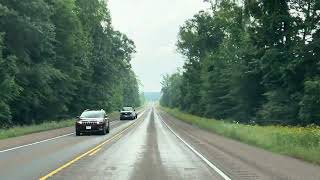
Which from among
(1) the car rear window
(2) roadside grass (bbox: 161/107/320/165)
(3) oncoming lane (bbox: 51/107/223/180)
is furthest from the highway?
(1) the car rear window

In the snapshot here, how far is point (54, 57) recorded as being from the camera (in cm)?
6328

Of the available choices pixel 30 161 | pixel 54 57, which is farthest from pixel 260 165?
pixel 54 57

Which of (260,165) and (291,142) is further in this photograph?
(291,142)

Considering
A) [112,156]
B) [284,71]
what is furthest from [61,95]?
[112,156]

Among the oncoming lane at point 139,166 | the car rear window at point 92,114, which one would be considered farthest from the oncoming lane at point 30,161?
the car rear window at point 92,114

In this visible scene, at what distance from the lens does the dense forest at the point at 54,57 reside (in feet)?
169

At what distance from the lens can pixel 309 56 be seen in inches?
1887

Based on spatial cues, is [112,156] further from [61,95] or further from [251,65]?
[61,95]

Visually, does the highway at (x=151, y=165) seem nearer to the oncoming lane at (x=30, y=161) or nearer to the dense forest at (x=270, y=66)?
the oncoming lane at (x=30, y=161)

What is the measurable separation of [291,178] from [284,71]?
35.5 metres

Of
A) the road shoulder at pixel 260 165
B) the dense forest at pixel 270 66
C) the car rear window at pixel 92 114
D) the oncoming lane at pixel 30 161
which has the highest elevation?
the dense forest at pixel 270 66

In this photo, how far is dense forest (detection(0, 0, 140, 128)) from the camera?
51.4 metres

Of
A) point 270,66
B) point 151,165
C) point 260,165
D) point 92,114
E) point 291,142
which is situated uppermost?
point 270,66

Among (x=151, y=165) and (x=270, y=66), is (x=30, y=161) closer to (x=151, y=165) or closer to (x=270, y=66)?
(x=151, y=165)
